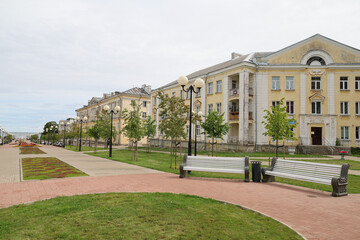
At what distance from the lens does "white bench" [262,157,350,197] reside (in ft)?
25.6

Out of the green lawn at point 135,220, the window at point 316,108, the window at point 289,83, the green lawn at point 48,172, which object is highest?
the window at point 289,83

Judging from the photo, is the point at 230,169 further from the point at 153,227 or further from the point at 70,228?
the point at 70,228

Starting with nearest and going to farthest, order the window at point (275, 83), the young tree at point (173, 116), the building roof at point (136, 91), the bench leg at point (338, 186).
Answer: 1. the bench leg at point (338, 186)
2. the young tree at point (173, 116)
3. the window at point (275, 83)
4. the building roof at point (136, 91)

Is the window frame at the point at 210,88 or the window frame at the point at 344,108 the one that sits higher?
the window frame at the point at 210,88

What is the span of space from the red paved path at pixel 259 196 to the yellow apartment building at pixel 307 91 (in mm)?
20854

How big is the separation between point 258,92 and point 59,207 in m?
28.1

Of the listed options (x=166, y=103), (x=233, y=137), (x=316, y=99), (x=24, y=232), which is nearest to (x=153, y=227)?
(x=24, y=232)

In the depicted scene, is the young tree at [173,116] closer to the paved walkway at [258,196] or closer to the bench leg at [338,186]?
the paved walkway at [258,196]

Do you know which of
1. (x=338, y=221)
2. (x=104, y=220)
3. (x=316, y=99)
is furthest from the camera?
(x=316, y=99)

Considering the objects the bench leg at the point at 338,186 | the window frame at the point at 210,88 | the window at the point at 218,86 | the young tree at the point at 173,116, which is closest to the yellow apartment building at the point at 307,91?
the window at the point at 218,86

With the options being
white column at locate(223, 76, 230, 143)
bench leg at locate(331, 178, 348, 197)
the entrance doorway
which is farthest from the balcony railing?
bench leg at locate(331, 178, 348, 197)

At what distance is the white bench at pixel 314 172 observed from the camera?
307 inches

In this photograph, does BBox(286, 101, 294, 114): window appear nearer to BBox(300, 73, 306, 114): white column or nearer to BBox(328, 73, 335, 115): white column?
BBox(300, 73, 306, 114): white column

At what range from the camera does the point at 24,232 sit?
4270 millimetres
